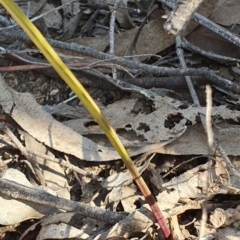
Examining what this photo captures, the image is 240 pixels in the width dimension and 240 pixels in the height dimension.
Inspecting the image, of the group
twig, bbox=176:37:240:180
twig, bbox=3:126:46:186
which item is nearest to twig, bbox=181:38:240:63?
twig, bbox=176:37:240:180

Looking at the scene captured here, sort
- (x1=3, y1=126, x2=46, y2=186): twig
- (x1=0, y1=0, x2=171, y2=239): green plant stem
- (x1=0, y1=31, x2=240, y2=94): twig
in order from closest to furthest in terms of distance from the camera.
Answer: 1. (x1=0, y1=0, x2=171, y2=239): green plant stem
2. (x1=3, y1=126, x2=46, y2=186): twig
3. (x1=0, y1=31, x2=240, y2=94): twig

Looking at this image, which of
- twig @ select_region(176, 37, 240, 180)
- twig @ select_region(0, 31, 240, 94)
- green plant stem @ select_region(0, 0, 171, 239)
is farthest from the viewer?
twig @ select_region(0, 31, 240, 94)

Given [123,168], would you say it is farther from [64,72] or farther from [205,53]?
[64,72]

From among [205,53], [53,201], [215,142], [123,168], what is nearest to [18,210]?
[53,201]

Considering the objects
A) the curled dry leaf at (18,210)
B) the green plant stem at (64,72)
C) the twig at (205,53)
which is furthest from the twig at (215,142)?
the curled dry leaf at (18,210)

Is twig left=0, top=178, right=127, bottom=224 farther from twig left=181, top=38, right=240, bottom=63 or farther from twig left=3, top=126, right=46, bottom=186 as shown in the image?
twig left=181, top=38, right=240, bottom=63

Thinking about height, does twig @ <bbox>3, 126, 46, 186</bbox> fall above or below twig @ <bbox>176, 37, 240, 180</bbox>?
below

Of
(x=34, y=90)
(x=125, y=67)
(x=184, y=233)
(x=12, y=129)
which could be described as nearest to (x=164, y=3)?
(x=125, y=67)

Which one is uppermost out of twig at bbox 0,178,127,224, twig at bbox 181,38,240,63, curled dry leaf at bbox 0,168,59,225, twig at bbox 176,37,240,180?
twig at bbox 181,38,240,63
